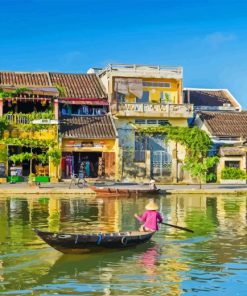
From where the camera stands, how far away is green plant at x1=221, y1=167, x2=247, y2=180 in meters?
44.7

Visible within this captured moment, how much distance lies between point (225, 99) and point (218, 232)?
111ft

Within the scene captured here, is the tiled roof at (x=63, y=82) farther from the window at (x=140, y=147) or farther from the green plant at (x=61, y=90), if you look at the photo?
the window at (x=140, y=147)

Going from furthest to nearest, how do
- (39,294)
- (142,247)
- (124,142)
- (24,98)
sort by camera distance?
(124,142) → (24,98) → (142,247) → (39,294)

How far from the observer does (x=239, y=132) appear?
47031 mm

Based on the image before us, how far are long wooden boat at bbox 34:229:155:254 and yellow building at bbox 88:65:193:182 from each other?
27065 mm

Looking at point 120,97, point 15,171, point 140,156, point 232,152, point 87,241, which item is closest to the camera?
point 87,241

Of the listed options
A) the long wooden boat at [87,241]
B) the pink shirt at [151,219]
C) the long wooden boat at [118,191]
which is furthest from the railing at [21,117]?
the long wooden boat at [87,241]

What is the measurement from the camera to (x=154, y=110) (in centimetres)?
4609

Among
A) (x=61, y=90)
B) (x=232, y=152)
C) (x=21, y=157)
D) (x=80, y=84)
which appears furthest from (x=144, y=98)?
(x=21, y=157)

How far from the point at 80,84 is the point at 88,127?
4.97 meters

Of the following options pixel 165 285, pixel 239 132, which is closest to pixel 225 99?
pixel 239 132

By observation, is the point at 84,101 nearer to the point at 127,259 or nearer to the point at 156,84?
the point at 156,84

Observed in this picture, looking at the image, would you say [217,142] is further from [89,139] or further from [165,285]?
[165,285]

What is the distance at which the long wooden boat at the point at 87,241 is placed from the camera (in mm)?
15844
